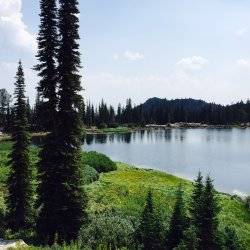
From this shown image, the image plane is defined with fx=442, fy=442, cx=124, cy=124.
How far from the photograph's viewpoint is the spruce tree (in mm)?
28766

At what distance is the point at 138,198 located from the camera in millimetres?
38594

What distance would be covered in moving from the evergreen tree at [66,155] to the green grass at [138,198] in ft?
15.1

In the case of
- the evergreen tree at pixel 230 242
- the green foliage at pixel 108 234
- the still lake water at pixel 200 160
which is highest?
the green foliage at pixel 108 234

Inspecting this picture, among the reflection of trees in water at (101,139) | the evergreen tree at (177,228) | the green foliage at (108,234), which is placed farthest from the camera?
the reflection of trees in water at (101,139)

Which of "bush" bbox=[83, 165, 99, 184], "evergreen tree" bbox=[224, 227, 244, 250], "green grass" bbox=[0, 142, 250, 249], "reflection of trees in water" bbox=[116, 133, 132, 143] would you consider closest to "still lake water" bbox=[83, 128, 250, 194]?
"green grass" bbox=[0, 142, 250, 249]

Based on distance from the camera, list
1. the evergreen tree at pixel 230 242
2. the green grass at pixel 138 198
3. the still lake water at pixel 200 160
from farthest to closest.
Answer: the still lake water at pixel 200 160, the green grass at pixel 138 198, the evergreen tree at pixel 230 242

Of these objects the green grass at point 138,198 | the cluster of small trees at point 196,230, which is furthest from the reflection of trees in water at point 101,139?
the cluster of small trees at point 196,230

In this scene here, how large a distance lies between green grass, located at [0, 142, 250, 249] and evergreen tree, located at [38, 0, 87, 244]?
182 inches

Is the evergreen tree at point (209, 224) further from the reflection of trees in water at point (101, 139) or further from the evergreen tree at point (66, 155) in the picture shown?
the reflection of trees in water at point (101, 139)

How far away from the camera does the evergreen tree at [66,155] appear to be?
2581 cm

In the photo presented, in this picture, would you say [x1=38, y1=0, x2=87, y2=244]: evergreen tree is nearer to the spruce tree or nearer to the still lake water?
the spruce tree

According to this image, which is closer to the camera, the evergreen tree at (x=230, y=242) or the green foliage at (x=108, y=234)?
the green foliage at (x=108, y=234)

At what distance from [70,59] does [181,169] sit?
45.1 metres

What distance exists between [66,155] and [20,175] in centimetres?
524
